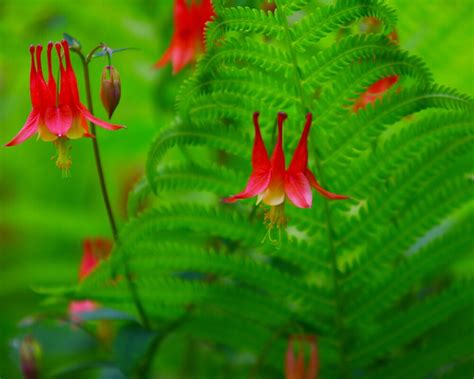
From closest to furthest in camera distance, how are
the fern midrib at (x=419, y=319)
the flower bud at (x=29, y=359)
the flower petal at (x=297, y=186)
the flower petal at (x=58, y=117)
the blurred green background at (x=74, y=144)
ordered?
the flower petal at (x=297, y=186)
the flower petal at (x=58, y=117)
the fern midrib at (x=419, y=319)
the flower bud at (x=29, y=359)
the blurred green background at (x=74, y=144)

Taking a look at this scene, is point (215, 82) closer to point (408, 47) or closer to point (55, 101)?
point (55, 101)

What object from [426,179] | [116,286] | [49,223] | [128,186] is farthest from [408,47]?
[49,223]

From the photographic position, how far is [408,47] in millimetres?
1527

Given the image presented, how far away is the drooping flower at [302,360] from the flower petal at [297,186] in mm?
355

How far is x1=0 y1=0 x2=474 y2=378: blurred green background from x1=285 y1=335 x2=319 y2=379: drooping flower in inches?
27.4

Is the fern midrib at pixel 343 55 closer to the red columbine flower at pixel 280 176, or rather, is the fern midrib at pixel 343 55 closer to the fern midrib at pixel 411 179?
the red columbine flower at pixel 280 176

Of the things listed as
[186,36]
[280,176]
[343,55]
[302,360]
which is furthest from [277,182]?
[186,36]

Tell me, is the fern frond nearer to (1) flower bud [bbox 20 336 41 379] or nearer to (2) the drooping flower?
(2) the drooping flower

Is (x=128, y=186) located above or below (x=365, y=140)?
above

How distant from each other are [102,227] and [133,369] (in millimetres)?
994

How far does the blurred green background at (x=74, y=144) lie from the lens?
207 centimetres

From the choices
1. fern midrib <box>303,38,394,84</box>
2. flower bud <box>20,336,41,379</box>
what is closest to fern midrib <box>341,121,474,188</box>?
fern midrib <box>303,38,394,84</box>

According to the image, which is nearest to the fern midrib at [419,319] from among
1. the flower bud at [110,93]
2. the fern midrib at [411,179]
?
the fern midrib at [411,179]

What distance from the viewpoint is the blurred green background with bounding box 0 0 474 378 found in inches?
81.7
